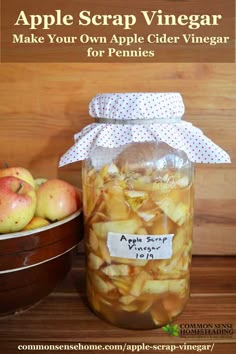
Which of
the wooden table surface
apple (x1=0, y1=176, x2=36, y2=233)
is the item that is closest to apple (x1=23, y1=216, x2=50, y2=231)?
apple (x1=0, y1=176, x2=36, y2=233)

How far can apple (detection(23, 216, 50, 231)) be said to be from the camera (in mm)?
500

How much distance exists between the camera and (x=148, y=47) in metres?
0.65

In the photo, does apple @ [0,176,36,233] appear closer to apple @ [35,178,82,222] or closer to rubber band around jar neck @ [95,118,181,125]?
apple @ [35,178,82,222]

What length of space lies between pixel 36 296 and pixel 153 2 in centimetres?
54

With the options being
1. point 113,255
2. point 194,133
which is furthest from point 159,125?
point 113,255

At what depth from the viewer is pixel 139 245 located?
47cm

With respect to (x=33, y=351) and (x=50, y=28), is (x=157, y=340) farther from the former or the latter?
(x=50, y=28)

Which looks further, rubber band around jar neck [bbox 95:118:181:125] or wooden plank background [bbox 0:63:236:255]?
wooden plank background [bbox 0:63:236:255]

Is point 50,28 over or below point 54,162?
over

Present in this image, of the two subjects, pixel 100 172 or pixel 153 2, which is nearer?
pixel 100 172
